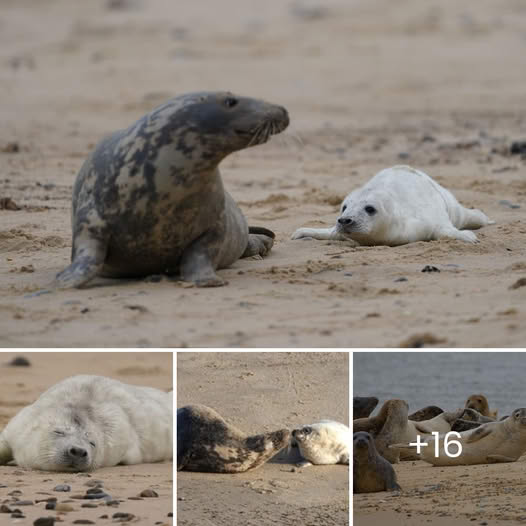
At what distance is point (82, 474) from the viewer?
5.52 meters

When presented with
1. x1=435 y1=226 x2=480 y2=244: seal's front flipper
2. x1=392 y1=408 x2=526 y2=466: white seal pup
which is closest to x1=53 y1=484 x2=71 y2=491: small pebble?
x1=392 y1=408 x2=526 y2=466: white seal pup

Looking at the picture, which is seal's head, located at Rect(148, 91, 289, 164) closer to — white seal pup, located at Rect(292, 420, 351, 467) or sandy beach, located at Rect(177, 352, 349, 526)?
sandy beach, located at Rect(177, 352, 349, 526)

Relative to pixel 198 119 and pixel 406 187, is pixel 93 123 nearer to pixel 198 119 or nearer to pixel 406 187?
pixel 406 187

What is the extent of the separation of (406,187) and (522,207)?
187cm

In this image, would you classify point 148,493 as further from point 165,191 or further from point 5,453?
point 165,191

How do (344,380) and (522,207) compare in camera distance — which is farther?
(522,207)

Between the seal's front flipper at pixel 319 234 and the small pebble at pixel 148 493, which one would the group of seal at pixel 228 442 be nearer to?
the small pebble at pixel 148 493

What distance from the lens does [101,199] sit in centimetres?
647

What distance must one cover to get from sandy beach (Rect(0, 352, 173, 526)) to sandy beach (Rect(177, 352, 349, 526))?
199mm

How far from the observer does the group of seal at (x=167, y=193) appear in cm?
627

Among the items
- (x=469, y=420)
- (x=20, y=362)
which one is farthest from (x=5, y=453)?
(x=469, y=420)

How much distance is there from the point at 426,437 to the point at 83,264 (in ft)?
6.97

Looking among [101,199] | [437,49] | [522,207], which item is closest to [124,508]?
[101,199]

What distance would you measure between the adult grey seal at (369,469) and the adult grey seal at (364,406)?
0.37ft
